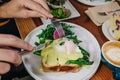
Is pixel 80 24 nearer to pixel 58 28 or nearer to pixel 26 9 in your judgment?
pixel 58 28

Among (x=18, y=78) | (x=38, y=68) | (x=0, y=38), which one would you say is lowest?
(x=18, y=78)

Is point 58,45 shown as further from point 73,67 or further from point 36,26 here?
point 36,26

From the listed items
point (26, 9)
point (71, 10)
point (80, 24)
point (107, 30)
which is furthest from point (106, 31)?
point (26, 9)

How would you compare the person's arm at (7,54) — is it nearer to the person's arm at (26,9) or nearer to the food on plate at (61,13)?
the person's arm at (26,9)

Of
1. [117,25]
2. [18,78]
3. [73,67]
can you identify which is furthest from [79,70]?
[18,78]

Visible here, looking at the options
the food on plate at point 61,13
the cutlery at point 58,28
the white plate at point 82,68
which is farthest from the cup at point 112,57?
the food on plate at point 61,13

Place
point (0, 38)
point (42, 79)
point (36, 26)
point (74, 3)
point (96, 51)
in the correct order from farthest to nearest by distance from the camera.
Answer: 1. point (74, 3)
2. point (36, 26)
3. point (96, 51)
4. point (42, 79)
5. point (0, 38)
